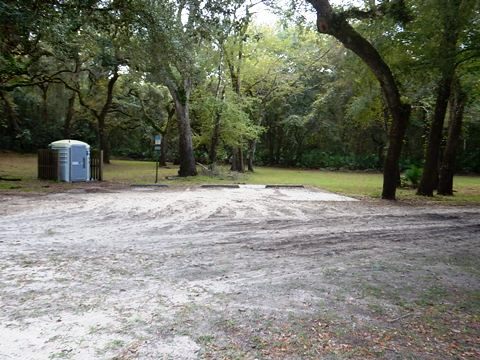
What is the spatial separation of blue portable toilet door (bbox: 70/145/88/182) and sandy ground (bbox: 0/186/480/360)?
22.6ft

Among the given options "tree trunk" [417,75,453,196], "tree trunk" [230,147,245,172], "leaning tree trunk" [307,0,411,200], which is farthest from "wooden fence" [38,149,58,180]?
"tree trunk" [417,75,453,196]

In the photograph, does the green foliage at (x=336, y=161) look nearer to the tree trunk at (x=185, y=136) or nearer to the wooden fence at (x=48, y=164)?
the tree trunk at (x=185, y=136)

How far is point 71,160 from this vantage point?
585 inches

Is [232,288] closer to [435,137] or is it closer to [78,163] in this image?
[435,137]

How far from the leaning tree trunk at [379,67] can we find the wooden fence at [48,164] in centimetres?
1062

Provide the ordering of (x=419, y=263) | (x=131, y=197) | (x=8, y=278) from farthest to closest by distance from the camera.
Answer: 1. (x=131, y=197)
2. (x=419, y=263)
3. (x=8, y=278)

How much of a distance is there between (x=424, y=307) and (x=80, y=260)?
394 cm

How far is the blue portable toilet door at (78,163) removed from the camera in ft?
48.9

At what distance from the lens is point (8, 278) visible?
4203 mm

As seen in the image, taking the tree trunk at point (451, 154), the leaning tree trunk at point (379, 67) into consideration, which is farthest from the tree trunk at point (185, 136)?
the tree trunk at point (451, 154)

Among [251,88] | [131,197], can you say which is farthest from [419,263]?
[251,88]

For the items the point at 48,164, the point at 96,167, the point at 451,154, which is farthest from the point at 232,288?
the point at 451,154

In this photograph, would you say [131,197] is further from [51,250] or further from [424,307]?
[424,307]

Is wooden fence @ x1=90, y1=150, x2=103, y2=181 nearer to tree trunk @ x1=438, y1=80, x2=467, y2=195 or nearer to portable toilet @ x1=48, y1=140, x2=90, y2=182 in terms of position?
portable toilet @ x1=48, y1=140, x2=90, y2=182
